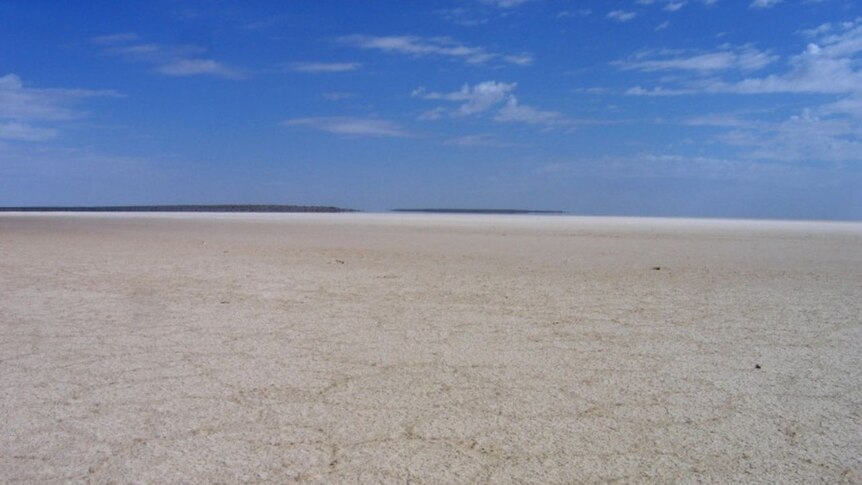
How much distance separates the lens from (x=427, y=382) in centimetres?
319

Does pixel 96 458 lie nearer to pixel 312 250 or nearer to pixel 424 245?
pixel 312 250

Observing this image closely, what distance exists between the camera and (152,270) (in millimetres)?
7773

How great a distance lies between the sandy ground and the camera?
7.47 feet

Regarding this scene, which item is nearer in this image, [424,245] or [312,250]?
[312,250]

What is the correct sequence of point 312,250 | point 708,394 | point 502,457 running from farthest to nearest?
point 312,250, point 708,394, point 502,457

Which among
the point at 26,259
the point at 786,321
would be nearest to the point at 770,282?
the point at 786,321

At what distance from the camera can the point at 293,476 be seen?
7.07 feet

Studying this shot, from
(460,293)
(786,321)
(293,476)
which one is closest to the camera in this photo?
(293,476)

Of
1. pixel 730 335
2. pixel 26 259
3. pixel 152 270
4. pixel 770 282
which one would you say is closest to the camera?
pixel 730 335

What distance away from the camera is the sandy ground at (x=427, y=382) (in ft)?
7.47

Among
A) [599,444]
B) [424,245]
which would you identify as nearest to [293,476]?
[599,444]

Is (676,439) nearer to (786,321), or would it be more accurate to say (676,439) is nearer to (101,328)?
(786,321)

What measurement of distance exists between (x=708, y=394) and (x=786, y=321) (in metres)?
2.13

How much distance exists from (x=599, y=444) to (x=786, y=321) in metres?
3.02
